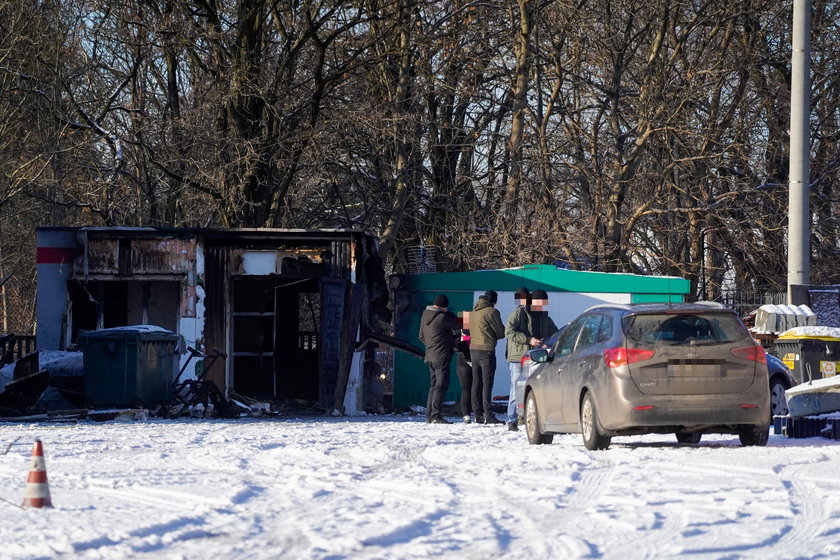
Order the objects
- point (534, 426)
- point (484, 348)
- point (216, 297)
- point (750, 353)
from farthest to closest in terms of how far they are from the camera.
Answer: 1. point (216, 297)
2. point (484, 348)
3. point (534, 426)
4. point (750, 353)

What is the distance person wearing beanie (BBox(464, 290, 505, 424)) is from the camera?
1747cm

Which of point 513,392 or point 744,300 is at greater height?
point 744,300

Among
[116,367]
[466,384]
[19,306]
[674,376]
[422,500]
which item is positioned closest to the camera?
[422,500]

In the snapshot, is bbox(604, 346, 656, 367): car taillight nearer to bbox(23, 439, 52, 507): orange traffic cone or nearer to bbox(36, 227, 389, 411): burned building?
bbox(23, 439, 52, 507): orange traffic cone

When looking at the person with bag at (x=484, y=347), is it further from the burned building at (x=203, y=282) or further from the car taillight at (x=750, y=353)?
the car taillight at (x=750, y=353)

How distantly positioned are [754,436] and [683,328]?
136 cm

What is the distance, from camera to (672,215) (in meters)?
31.4

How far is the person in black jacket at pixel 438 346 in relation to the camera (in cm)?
1798

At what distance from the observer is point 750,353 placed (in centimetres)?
1208

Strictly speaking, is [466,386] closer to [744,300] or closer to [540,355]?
[540,355]

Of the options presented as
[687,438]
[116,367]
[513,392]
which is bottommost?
[687,438]

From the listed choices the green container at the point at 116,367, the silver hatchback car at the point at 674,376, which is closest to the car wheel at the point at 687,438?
the silver hatchback car at the point at 674,376

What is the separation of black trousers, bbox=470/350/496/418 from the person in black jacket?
0.41 metres

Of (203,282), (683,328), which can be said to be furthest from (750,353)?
(203,282)
